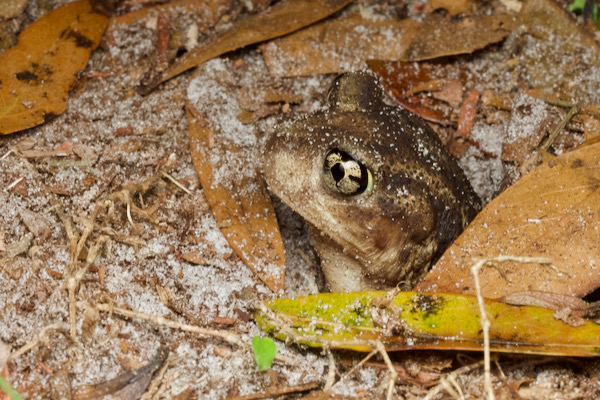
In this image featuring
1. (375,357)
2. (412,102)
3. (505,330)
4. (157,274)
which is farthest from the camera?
(412,102)

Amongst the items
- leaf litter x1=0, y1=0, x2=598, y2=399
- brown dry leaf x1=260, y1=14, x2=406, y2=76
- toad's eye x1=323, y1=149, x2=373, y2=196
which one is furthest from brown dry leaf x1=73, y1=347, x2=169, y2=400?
brown dry leaf x1=260, y1=14, x2=406, y2=76

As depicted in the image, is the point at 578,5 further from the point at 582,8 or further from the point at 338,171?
the point at 338,171

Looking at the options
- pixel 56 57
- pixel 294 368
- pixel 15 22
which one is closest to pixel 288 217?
pixel 294 368

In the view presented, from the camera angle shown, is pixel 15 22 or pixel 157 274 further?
pixel 15 22

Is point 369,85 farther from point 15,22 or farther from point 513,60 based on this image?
point 15,22

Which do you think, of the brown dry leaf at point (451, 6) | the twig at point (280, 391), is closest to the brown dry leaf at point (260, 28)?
the brown dry leaf at point (451, 6)

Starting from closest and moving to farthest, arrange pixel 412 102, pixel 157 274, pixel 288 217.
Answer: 1. pixel 157 274
2. pixel 288 217
3. pixel 412 102

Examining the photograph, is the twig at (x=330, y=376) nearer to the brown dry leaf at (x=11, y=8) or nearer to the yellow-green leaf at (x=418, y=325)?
the yellow-green leaf at (x=418, y=325)

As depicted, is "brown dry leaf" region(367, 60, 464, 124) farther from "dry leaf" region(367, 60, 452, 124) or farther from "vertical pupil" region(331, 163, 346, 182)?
"vertical pupil" region(331, 163, 346, 182)
